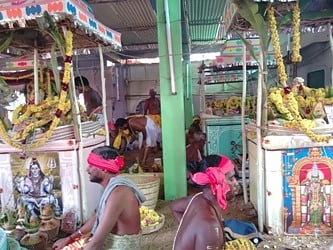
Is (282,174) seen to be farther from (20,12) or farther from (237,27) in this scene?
Answer: (20,12)

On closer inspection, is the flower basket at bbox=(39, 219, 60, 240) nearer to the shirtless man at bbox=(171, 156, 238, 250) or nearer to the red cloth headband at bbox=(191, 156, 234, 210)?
the shirtless man at bbox=(171, 156, 238, 250)

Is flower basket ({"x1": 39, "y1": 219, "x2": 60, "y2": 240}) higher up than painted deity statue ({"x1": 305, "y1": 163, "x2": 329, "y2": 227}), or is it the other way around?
painted deity statue ({"x1": 305, "y1": 163, "x2": 329, "y2": 227})

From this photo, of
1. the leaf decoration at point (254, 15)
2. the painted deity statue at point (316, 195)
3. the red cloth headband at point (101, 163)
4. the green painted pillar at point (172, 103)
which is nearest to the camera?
the red cloth headband at point (101, 163)

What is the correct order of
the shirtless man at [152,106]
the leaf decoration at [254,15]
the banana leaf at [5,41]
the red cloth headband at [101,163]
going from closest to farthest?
the red cloth headband at [101,163] < the leaf decoration at [254,15] < the banana leaf at [5,41] < the shirtless man at [152,106]

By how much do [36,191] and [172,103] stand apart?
1893 mm

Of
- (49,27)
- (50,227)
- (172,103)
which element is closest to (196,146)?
(172,103)

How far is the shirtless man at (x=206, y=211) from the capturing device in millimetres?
1806

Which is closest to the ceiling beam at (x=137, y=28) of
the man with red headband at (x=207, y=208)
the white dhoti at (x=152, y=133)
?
the white dhoti at (x=152, y=133)

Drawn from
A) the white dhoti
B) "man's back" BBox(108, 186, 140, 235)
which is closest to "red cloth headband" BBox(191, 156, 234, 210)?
"man's back" BBox(108, 186, 140, 235)

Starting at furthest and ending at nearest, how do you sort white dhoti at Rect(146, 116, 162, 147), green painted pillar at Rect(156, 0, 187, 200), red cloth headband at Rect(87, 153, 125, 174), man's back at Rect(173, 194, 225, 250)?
white dhoti at Rect(146, 116, 162, 147)
green painted pillar at Rect(156, 0, 187, 200)
red cloth headband at Rect(87, 153, 125, 174)
man's back at Rect(173, 194, 225, 250)

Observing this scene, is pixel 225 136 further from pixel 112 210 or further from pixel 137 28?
pixel 137 28

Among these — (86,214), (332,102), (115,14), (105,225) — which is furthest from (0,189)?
(115,14)

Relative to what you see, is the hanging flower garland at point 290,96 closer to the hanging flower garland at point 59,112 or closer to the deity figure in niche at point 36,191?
the hanging flower garland at point 59,112

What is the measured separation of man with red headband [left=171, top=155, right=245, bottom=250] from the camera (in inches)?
71.2
